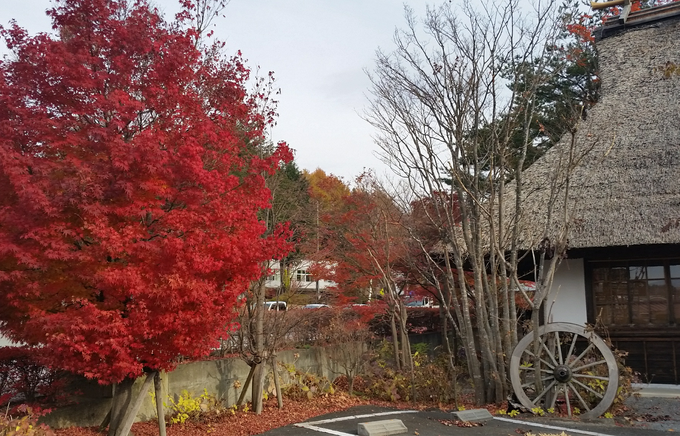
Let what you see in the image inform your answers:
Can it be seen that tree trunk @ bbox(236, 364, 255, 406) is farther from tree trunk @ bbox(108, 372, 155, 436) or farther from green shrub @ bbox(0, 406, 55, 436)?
green shrub @ bbox(0, 406, 55, 436)

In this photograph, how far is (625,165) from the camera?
1155 cm

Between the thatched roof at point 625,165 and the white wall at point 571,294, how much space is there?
1143 mm

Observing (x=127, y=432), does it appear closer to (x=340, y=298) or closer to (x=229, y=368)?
(x=229, y=368)

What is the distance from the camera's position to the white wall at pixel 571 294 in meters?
11.4

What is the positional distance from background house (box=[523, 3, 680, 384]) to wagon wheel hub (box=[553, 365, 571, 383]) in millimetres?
1636

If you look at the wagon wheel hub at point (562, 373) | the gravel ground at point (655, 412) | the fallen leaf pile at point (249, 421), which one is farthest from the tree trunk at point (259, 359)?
the gravel ground at point (655, 412)

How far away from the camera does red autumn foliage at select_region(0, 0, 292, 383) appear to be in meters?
5.79

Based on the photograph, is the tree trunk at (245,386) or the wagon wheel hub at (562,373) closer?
the wagon wheel hub at (562,373)

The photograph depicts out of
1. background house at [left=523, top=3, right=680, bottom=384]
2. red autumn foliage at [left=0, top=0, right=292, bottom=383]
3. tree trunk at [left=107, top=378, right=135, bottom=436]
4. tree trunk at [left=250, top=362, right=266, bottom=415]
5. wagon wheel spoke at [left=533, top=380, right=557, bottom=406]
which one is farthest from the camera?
background house at [left=523, top=3, right=680, bottom=384]

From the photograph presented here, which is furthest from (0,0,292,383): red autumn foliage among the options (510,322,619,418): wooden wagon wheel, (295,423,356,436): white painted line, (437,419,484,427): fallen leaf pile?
(510,322,619,418): wooden wagon wheel

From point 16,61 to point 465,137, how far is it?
291 inches

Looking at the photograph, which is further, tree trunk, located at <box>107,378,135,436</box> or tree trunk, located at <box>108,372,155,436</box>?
tree trunk, located at <box>107,378,135,436</box>

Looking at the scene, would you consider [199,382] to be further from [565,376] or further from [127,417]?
[565,376]

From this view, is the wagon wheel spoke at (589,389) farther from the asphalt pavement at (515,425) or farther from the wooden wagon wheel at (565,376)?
the asphalt pavement at (515,425)
